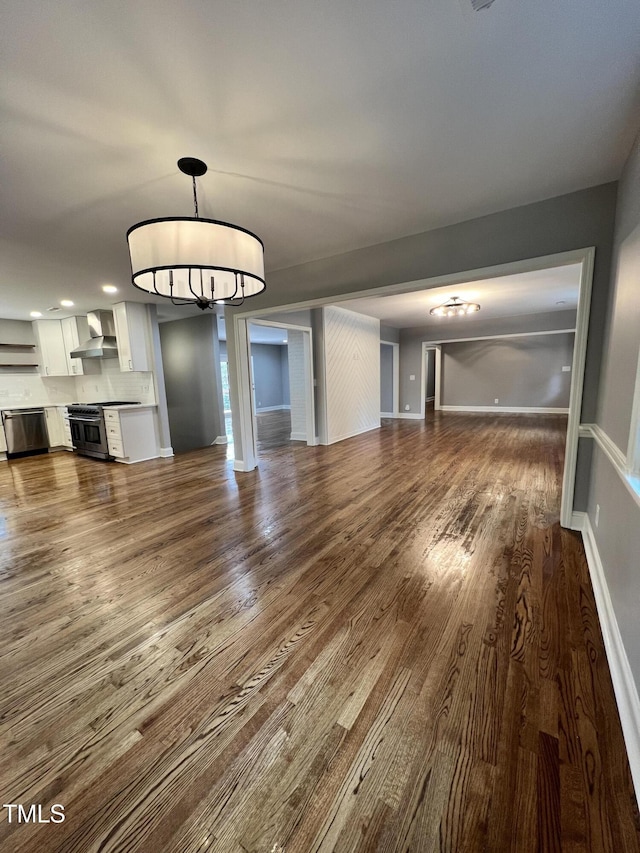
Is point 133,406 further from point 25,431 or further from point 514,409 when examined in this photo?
point 514,409

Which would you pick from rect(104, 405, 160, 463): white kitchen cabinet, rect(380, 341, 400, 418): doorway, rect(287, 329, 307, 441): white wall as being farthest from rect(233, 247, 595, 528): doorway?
rect(380, 341, 400, 418): doorway

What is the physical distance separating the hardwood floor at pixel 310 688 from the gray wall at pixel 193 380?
375 centimetres

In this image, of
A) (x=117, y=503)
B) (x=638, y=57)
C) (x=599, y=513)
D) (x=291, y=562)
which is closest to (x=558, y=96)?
(x=638, y=57)

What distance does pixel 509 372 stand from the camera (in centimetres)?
958

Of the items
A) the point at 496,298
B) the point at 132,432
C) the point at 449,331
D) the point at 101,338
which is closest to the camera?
the point at 132,432

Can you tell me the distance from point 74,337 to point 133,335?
82.6 inches

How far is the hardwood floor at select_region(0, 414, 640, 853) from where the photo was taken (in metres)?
1.02

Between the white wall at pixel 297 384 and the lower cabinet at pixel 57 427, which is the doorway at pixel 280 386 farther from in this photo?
the lower cabinet at pixel 57 427

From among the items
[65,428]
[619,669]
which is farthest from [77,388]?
[619,669]

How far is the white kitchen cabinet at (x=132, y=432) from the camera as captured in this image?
5.41m

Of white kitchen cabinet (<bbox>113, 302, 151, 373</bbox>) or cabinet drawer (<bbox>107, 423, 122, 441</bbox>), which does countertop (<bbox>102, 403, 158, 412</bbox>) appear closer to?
cabinet drawer (<bbox>107, 423, 122, 441</bbox>)

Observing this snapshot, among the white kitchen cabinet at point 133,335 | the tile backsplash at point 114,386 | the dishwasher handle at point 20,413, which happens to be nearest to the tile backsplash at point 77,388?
the tile backsplash at point 114,386

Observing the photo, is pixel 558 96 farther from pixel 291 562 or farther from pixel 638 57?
pixel 291 562

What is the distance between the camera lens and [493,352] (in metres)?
9.72
